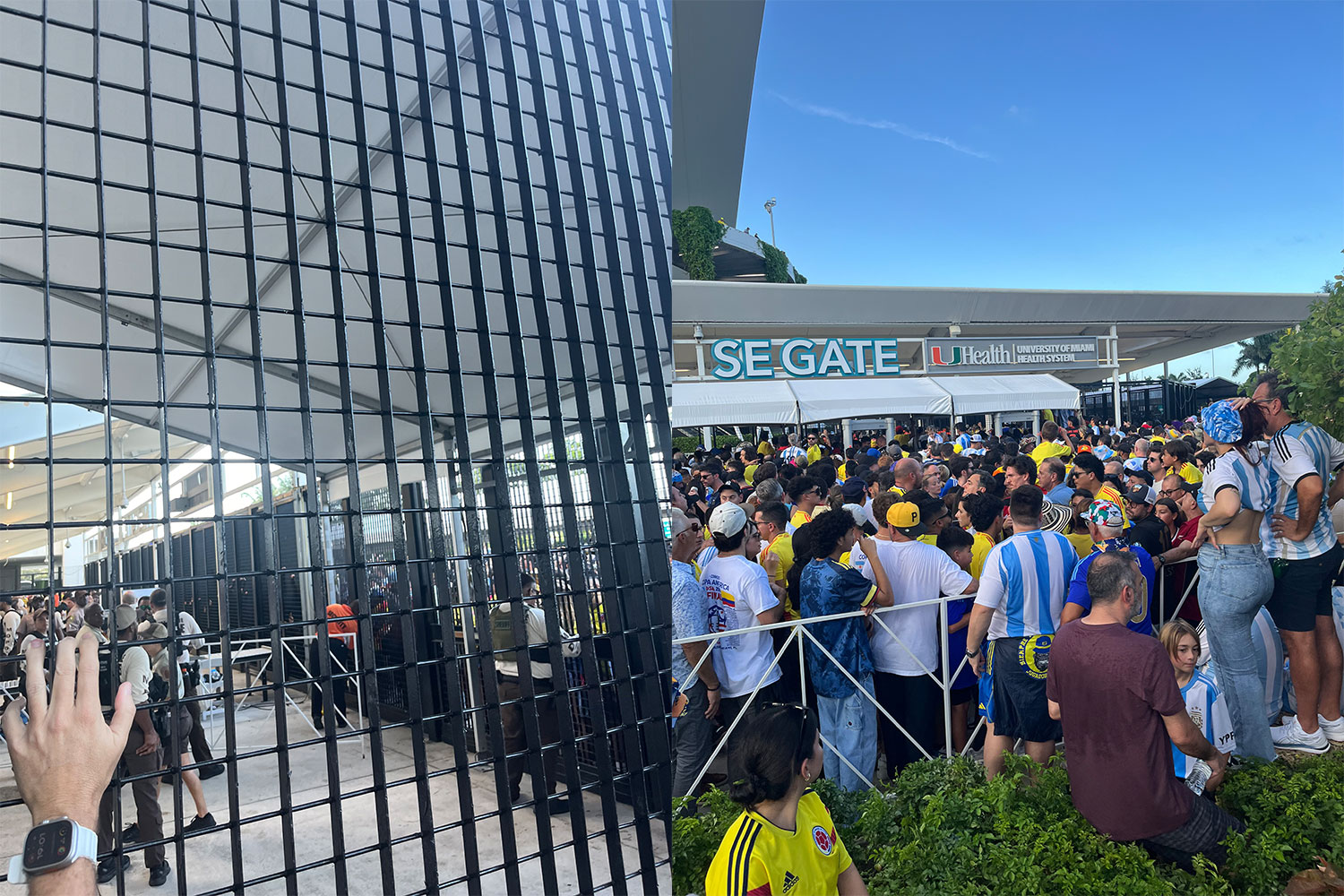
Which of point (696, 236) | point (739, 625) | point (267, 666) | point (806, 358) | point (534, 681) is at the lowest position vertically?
point (267, 666)

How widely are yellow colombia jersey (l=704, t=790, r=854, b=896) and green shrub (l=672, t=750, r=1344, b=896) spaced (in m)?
0.33

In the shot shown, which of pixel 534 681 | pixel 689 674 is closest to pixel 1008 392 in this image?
pixel 689 674

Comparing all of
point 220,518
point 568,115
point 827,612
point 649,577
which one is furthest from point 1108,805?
point 568,115

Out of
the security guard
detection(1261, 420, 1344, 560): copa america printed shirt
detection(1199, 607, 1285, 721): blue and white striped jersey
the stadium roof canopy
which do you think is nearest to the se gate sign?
the stadium roof canopy

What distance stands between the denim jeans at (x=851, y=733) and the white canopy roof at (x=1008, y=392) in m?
0.81

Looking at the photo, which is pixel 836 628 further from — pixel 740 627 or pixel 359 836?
pixel 359 836

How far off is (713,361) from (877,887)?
4.18 feet

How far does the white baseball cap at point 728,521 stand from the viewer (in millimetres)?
2281

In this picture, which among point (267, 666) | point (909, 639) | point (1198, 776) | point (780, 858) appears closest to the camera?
point (780, 858)

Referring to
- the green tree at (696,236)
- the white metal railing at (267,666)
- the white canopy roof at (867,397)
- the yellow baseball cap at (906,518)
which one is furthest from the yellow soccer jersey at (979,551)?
the white metal railing at (267,666)

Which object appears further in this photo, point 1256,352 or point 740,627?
point 740,627

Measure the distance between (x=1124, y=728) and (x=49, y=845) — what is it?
2125 millimetres

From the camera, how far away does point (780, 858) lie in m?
1.53

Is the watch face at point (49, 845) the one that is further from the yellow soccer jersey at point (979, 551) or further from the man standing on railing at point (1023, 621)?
the yellow soccer jersey at point (979, 551)
